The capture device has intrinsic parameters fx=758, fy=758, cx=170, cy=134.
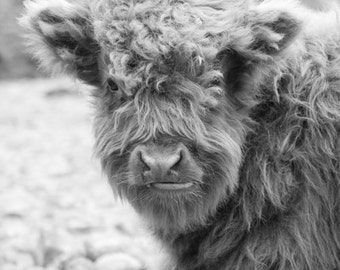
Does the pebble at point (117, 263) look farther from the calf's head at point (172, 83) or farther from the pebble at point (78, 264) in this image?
the calf's head at point (172, 83)

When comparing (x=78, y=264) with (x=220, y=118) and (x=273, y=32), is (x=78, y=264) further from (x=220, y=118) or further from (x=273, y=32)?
(x=273, y=32)

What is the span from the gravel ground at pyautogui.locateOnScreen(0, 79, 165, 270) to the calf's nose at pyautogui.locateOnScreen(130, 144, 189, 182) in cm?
96

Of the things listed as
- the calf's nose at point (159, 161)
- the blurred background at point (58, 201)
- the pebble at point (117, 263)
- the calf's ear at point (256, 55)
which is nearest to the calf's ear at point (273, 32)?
the calf's ear at point (256, 55)

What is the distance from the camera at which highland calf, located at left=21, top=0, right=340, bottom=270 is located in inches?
191

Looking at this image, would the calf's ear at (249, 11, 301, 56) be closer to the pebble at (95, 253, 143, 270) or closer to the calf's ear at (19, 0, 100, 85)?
the calf's ear at (19, 0, 100, 85)

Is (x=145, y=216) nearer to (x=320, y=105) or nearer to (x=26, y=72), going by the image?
(x=320, y=105)

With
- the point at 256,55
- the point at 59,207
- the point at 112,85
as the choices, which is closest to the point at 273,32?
the point at 256,55

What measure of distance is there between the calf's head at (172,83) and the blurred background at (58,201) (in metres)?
0.57

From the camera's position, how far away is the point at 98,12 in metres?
5.12

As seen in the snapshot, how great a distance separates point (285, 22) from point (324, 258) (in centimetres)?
159

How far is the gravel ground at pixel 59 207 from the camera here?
6949 millimetres

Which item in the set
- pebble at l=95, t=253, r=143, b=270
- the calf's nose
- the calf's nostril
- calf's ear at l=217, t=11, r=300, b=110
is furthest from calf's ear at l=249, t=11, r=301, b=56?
pebble at l=95, t=253, r=143, b=270

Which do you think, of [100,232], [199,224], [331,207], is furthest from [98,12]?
[100,232]

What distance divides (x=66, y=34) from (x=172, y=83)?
0.94 m
